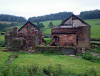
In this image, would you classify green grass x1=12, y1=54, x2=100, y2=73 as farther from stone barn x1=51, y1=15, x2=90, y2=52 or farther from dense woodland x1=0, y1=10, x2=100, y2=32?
dense woodland x1=0, y1=10, x2=100, y2=32

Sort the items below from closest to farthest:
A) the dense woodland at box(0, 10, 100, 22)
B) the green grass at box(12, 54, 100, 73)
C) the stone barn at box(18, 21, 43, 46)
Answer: the green grass at box(12, 54, 100, 73)
the stone barn at box(18, 21, 43, 46)
the dense woodland at box(0, 10, 100, 22)

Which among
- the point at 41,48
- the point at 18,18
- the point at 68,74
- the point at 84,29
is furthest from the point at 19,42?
the point at 18,18

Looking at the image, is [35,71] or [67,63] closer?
[35,71]

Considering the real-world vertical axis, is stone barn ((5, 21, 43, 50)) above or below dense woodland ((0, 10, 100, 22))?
below

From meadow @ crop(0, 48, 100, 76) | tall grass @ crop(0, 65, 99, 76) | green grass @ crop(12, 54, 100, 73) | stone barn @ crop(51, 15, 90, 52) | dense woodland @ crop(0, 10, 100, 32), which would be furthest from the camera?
dense woodland @ crop(0, 10, 100, 32)

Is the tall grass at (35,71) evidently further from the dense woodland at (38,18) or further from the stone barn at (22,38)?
the dense woodland at (38,18)

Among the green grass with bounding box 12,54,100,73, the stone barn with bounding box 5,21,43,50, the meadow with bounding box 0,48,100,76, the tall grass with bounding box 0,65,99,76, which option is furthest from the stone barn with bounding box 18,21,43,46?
the tall grass with bounding box 0,65,99,76

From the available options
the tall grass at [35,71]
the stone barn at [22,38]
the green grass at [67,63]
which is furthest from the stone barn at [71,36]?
the tall grass at [35,71]

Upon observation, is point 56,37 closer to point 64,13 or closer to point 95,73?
point 95,73

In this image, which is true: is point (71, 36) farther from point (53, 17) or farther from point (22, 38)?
point (53, 17)

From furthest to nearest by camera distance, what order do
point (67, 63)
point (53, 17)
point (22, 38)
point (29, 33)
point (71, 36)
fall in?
1. point (53, 17)
2. point (29, 33)
3. point (71, 36)
4. point (22, 38)
5. point (67, 63)

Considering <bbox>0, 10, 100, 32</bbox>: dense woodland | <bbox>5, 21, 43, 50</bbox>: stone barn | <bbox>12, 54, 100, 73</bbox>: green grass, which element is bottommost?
<bbox>12, 54, 100, 73</bbox>: green grass

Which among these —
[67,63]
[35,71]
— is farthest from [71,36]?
[35,71]


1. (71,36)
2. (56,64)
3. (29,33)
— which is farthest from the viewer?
(29,33)
